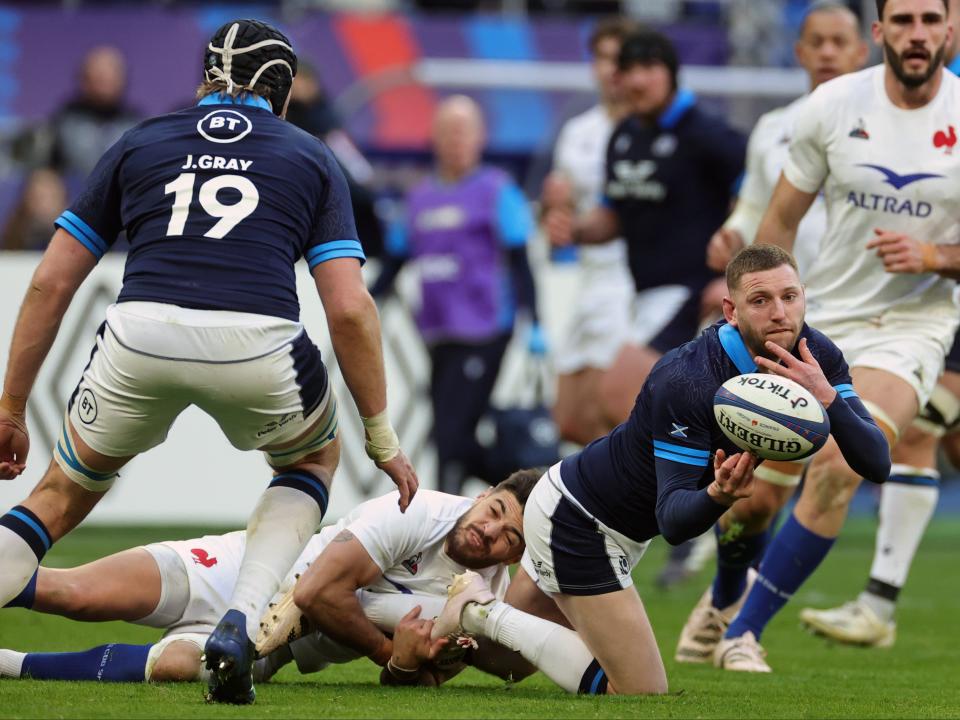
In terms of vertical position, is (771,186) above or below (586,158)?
above

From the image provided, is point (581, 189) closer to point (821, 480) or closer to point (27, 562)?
point (821, 480)

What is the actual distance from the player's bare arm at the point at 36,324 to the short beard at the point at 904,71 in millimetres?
3389

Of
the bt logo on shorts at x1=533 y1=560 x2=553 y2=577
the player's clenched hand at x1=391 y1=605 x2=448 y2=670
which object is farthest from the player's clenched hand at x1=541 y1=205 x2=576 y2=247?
the player's clenched hand at x1=391 y1=605 x2=448 y2=670

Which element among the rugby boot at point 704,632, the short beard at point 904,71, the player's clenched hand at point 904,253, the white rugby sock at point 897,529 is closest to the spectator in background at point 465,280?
the white rugby sock at point 897,529

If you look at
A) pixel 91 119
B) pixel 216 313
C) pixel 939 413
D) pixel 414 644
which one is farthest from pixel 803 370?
pixel 91 119

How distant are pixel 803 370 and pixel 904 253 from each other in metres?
1.79

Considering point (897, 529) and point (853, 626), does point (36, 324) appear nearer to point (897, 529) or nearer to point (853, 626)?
point (853, 626)

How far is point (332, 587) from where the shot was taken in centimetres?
555

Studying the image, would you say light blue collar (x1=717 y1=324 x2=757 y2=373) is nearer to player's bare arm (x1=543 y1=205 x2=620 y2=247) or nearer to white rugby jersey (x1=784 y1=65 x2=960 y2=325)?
white rugby jersey (x1=784 y1=65 x2=960 y2=325)

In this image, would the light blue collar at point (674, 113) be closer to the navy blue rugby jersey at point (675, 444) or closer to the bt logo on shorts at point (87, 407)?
the navy blue rugby jersey at point (675, 444)

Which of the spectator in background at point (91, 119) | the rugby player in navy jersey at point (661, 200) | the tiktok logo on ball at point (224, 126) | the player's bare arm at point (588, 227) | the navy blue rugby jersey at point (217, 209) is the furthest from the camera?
the spectator in background at point (91, 119)

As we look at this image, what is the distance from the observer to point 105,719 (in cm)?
440

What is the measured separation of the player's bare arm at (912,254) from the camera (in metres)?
6.49

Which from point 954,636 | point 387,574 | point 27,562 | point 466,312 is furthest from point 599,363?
point 27,562
